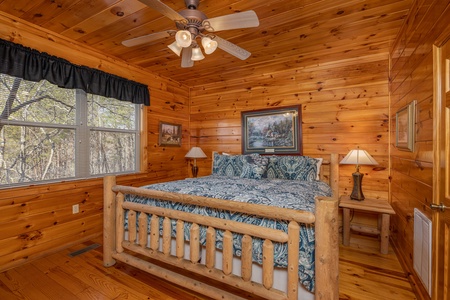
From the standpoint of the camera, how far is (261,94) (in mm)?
3613

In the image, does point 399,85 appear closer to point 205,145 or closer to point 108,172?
point 205,145

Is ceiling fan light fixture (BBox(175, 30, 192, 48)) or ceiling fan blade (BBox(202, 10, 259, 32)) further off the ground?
ceiling fan blade (BBox(202, 10, 259, 32))

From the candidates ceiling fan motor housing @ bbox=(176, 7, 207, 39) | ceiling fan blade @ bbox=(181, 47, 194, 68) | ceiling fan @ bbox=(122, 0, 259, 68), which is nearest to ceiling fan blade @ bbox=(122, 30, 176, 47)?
ceiling fan @ bbox=(122, 0, 259, 68)

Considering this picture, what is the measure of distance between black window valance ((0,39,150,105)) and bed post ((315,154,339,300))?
2.76 metres

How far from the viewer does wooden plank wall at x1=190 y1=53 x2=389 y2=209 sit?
2.77 m

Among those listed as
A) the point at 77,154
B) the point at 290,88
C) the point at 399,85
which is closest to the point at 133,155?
the point at 77,154

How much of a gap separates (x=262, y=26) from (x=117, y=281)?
107 inches

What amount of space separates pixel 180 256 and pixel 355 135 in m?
2.62

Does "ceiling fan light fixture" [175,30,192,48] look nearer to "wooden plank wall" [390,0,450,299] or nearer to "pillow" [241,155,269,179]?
"wooden plank wall" [390,0,450,299]

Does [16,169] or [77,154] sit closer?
[16,169]

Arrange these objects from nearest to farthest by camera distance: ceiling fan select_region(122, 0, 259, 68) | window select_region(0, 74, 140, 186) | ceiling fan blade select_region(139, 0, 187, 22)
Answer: ceiling fan blade select_region(139, 0, 187, 22) < ceiling fan select_region(122, 0, 259, 68) < window select_region(0, 74, 140, 186)

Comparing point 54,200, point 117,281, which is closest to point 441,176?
point 117,281

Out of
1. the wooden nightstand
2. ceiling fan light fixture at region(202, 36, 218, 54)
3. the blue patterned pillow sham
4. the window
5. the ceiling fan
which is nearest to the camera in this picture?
the ceiling fan

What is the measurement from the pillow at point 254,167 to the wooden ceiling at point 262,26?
139 cm
